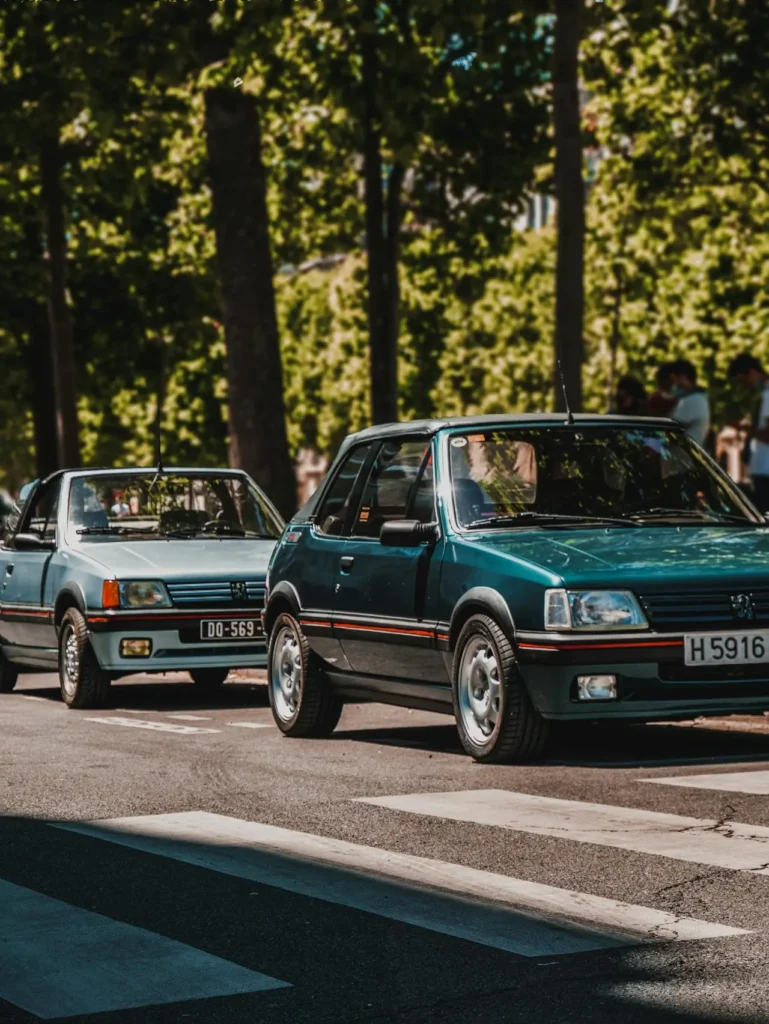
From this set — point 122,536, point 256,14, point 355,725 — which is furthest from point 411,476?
point 256,14

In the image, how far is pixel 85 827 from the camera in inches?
319

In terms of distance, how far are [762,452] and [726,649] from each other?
7286mm

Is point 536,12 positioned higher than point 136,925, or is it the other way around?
point 536,12

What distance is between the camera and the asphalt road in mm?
5039

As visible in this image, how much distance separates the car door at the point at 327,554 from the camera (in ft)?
37.7

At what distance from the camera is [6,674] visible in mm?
16906

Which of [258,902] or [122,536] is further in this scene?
[122,536]

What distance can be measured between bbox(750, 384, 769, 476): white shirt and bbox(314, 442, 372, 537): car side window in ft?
18.2

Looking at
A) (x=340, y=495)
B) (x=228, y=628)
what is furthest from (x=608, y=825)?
(x=228, y=628)

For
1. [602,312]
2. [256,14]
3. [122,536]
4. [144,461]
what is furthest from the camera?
[144,461]

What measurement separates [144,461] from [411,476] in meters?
58.3

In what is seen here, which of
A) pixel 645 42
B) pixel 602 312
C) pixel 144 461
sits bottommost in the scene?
pixel 144 461

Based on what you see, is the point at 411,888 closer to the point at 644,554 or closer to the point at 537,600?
the point at 537,600

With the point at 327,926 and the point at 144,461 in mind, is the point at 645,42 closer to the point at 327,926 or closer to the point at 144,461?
the point at 327,926
